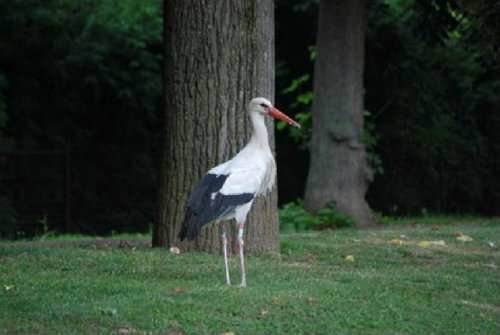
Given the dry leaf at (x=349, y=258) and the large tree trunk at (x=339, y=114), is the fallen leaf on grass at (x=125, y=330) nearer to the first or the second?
the dry leaf at (x=349, y=258)

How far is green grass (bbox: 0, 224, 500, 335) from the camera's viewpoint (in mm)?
8516

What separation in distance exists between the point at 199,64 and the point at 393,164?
1377 centimetres

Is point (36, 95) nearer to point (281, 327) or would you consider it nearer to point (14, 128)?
point (14, 128)

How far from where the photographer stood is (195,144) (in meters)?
12.5

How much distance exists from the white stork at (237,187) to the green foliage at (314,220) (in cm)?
883

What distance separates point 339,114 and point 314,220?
2216 mm

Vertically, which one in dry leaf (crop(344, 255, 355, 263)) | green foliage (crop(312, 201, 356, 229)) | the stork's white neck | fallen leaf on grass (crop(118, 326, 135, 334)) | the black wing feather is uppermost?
the stork's white neck

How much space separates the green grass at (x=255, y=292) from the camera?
335 inches

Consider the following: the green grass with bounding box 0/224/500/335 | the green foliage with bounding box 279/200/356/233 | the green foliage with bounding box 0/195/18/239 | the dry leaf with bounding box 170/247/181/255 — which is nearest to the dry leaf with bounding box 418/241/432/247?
the green grass with bounding box 0/224/500/335

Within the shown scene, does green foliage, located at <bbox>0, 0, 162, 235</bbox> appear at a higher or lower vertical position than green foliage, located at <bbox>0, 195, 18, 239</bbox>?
higher

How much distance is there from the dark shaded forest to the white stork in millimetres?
Answer: 7595

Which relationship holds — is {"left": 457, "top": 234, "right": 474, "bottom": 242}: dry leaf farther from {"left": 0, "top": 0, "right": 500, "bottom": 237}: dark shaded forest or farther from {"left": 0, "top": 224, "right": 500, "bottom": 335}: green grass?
{"left": 0, "top": 0, "right": 500, "bottom": 237}: dark shaded forest

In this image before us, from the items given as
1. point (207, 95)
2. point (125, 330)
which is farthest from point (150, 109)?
point (125, 330)

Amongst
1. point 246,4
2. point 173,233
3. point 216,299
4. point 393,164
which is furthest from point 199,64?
point 393,164
